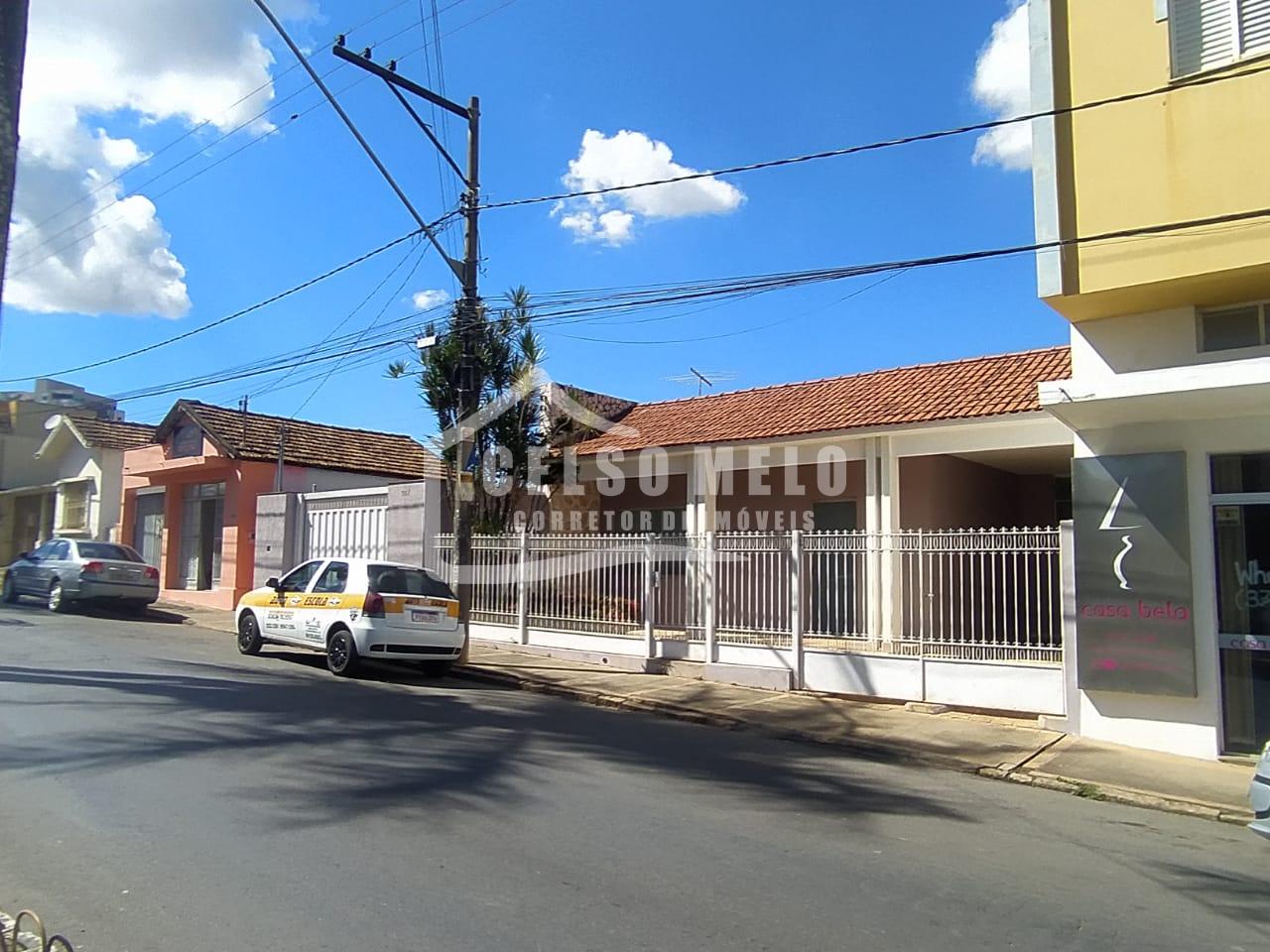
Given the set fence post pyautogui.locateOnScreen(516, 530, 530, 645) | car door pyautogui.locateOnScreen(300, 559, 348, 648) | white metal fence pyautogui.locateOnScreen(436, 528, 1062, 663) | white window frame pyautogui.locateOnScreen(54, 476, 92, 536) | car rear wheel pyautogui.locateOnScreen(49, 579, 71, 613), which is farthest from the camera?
white window frame pyautogui.locateOnScreen(54, 476, 92, 536)

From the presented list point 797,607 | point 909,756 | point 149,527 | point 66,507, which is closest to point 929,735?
point 909,756

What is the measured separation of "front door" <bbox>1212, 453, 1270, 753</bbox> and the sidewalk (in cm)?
48

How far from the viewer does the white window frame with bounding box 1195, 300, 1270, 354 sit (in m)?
8.73

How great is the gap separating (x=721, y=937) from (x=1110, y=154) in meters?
8.22

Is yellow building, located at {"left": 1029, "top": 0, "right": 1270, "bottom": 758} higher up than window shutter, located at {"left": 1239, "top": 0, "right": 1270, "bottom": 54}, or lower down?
lower down

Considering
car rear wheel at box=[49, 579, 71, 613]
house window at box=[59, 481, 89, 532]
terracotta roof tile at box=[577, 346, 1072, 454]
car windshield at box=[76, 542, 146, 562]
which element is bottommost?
car rear wheel at box=[49, 579, 71, 613]

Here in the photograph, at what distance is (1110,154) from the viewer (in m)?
8.98

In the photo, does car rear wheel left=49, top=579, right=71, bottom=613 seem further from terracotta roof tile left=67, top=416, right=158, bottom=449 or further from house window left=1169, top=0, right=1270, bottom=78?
house window left=1169, top=0, right=1270, bottom=78

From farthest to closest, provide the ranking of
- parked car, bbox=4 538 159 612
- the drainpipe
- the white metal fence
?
1. the drainpipe
2. parked car, bbox=4 538 159 612
3. the white metal fence

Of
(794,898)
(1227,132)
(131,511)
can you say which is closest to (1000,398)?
(1227,132)

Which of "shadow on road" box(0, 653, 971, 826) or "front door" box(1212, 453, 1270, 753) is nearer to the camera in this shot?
"shadow on road" box(0, 653, 971, 826)

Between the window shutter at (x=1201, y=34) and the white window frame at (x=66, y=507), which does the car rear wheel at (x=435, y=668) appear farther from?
the white window frame at (x=66, y=507)

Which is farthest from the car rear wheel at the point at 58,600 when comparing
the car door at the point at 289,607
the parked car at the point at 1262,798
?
the parked car at the point at 1262,798

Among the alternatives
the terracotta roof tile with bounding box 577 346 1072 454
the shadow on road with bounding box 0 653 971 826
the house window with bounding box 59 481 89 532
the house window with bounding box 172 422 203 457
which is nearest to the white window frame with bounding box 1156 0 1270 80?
the terracotta roof tile with bounding box 577 346 1072 454
